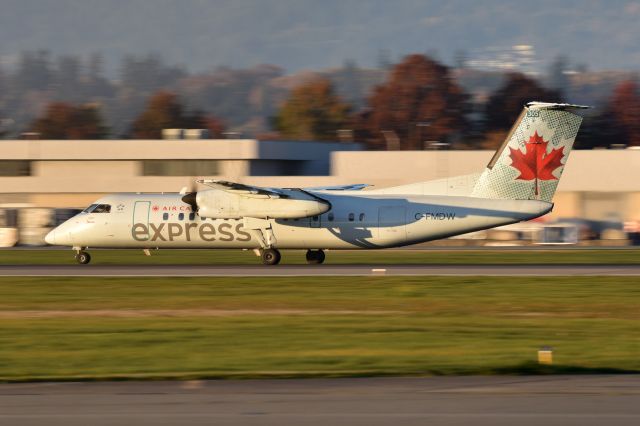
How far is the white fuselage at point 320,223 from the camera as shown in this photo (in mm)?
36938

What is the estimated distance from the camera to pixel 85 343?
66.1 feet

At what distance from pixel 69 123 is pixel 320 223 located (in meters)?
133

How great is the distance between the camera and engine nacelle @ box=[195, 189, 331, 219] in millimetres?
37688

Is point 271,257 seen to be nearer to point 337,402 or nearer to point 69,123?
point 337,402

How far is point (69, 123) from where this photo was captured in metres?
164

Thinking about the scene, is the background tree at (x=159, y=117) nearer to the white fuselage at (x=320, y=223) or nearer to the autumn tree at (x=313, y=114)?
the autumn tree at (x=313, y=114)

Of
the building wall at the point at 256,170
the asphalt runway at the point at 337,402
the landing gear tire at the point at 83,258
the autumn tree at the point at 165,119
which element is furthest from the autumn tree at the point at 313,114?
the asphalt runway at the point at 337,402

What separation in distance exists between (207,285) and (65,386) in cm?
1657

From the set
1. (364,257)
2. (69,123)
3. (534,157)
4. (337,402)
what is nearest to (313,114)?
(69,123)

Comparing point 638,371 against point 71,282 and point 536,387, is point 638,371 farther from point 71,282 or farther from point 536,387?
point 71,282

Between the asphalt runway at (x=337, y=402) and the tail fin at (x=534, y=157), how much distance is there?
22.0 meters

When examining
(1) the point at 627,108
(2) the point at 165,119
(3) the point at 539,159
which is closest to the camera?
(3) the point at 539,159

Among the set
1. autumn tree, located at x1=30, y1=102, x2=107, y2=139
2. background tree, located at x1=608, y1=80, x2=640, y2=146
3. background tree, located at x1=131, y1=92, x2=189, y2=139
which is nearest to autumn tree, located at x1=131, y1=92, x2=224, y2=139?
background tree, located at x1=131, y1=92, x2=189, y2=139

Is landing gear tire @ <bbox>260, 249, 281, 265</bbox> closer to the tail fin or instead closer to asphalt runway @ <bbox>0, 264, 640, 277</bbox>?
asphalt runway @ <bbox>0, 264, 640, 277</bbox>
